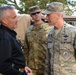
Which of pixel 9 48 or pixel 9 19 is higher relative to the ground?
pixel 9 19

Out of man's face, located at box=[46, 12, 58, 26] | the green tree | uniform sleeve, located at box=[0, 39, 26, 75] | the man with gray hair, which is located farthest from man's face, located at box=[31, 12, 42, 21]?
the green tree

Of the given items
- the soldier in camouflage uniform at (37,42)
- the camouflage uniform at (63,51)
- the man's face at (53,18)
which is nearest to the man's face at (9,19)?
the man's face at (53,18)

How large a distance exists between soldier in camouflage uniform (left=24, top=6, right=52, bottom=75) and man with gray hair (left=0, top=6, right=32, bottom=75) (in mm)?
1398

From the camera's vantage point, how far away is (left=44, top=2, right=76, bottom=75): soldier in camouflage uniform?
3.58 meters

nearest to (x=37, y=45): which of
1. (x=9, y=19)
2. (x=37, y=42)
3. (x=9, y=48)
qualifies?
(x=37, y=42)

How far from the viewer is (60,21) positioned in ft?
11.9

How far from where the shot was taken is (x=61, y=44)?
362 centimetres

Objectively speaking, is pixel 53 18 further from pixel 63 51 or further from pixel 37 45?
pixel 37 45

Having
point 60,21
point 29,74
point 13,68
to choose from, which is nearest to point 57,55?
point 60,21

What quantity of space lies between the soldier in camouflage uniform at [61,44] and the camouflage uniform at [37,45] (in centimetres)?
80

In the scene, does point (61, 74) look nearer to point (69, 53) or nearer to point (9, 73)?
point (69, 53)

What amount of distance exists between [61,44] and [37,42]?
3.20 feet

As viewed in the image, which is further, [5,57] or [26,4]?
[26,4]

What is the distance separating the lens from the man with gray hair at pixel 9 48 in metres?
2.81
